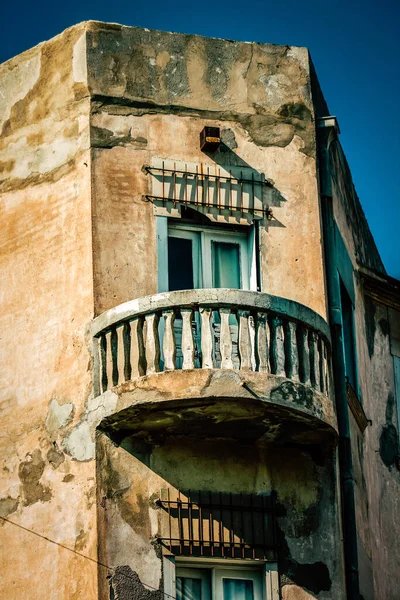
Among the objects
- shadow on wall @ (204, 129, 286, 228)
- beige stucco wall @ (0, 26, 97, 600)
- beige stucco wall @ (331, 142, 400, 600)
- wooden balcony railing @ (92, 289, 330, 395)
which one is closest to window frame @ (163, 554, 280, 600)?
beige stucco wall @ (0, 26, 97, 600)

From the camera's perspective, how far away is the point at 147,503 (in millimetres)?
15445

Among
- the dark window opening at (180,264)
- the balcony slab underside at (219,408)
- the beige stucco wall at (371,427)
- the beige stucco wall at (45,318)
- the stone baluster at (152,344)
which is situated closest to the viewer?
the balcony slab underside at (219,408)

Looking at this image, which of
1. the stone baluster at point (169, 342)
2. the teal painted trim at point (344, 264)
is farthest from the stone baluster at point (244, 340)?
the teal painted trim at point (344, 264)

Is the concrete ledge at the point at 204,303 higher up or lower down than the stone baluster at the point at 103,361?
higher up

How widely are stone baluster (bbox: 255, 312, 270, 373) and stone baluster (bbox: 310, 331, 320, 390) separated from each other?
0.66m

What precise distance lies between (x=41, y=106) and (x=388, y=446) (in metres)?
6.11

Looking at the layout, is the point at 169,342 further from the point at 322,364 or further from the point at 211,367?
the point at 322,364

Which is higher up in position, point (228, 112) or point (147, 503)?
point (228, 112)

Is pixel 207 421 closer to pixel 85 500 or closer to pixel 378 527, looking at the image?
pixel 85 500

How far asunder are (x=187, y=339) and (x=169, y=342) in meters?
0.18

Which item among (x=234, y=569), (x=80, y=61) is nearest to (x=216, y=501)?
(x=234, y=569)

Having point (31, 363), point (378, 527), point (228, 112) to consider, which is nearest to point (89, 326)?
point (31, 363)

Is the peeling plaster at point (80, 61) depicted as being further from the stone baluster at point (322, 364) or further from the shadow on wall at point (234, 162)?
the stone baluster at point (322, 364)

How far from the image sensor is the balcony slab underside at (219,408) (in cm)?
1508
